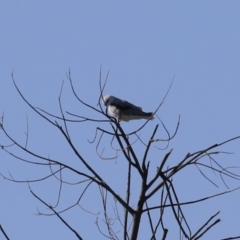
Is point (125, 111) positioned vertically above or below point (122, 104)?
below

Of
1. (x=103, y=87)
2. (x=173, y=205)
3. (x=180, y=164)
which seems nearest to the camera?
(x=173, y=205)

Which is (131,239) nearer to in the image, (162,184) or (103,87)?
(162,184)

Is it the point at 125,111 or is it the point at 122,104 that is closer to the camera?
the point at 125,111

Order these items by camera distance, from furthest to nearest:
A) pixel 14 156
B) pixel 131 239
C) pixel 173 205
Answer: pixel 14 156, pixel 173 205, pixel 131 239

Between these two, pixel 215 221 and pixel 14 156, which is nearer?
pixel 215 221

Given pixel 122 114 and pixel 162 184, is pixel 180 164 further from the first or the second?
pixel 122 114

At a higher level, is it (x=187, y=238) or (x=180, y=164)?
(x=180, y=164)

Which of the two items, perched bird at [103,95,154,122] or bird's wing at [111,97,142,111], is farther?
bird's wing at [111,97,142,111]

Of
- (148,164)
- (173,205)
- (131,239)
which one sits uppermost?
(148,164)

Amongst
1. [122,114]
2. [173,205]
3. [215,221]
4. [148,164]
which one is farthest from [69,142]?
[122,114]

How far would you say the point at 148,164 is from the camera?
9.20ft

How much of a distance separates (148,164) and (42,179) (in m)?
0.74

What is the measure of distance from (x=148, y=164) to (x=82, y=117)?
69 cm

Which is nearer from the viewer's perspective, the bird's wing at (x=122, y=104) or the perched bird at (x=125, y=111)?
the perched bird at (x=125, y=111)
